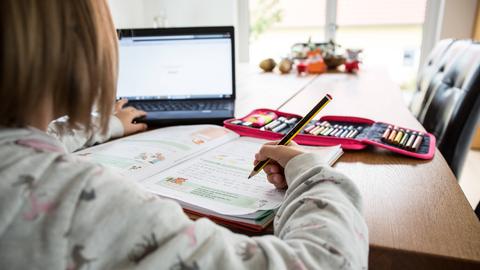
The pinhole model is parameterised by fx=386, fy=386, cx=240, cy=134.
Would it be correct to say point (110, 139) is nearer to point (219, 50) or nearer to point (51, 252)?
Answer: point (219, 50)

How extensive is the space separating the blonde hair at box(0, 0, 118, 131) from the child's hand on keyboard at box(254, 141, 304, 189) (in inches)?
10.2

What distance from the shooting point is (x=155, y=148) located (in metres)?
0.71

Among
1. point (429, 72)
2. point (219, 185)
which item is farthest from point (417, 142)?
point (429, 72)

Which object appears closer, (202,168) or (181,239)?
(181,239)

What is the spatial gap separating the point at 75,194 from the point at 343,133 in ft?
1.84

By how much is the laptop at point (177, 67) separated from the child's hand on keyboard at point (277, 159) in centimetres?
43

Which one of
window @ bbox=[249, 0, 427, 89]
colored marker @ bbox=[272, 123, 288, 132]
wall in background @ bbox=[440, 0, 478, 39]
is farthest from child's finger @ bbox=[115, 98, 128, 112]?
wall in background @ bbox=[440, 0, 478, 39]

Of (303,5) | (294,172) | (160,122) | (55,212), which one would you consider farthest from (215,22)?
(55,212)

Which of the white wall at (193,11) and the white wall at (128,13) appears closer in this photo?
the white wall at (128,13)

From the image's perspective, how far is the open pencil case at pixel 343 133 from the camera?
0.69 m

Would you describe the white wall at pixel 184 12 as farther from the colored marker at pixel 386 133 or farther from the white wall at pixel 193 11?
the colored marker at pixel 386 133

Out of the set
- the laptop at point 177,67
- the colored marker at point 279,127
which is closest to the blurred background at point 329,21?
the laptop at point 177,67

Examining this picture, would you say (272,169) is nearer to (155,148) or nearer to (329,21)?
(155,148)

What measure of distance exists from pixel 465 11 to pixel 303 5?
106 cm
